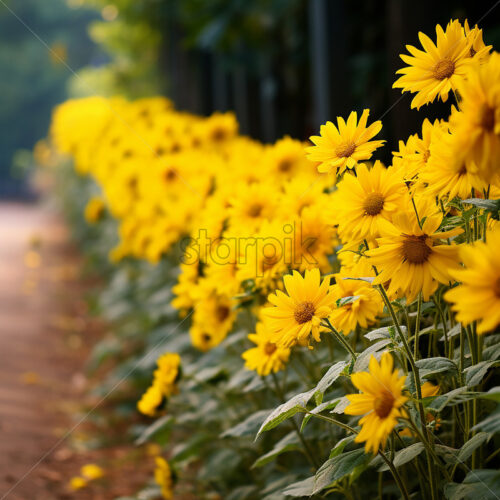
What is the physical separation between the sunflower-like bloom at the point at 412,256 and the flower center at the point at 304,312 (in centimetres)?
18

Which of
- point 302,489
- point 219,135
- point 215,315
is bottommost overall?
point 302,489

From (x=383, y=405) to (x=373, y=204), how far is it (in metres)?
0.38

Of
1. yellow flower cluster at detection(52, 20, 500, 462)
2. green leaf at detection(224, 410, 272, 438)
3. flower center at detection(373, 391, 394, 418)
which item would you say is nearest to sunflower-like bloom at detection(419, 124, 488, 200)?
yellow flower cluster at detection(52, 20, 500, 462)

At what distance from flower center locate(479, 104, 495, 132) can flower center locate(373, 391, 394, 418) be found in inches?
A: 17.1

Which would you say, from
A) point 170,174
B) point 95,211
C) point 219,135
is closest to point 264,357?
point 170,174

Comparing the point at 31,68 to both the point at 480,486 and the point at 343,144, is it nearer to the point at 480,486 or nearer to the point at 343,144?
the point at 343,144

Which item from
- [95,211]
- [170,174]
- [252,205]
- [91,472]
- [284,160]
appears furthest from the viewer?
[95,211]

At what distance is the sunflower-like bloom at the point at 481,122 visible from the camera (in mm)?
1013

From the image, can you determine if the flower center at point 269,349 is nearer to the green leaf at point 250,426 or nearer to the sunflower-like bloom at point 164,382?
the green leaf at point 250,426

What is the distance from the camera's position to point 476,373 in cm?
129

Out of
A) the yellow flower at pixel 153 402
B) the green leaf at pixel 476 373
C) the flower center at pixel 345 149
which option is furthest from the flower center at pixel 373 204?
the yellow flower at pixel 153 402

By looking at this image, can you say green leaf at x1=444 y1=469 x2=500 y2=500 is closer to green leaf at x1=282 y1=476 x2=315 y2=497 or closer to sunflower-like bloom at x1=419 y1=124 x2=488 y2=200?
green leaf at x1=282 y1=476 x2=315 y2=497

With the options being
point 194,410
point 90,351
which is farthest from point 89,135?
point 194,410

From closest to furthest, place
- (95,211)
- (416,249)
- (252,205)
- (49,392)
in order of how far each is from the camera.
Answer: (416,249) < (252,205) < (49,392) < (95,211)
